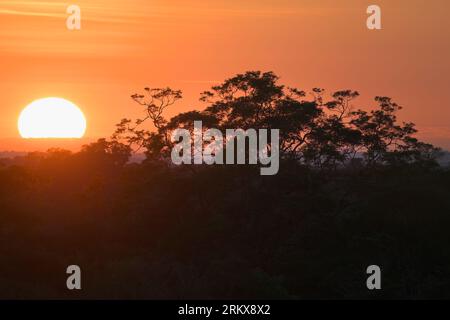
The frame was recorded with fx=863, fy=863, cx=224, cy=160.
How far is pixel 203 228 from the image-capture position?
Answer: 3025 cm

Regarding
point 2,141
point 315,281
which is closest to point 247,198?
point 315,281

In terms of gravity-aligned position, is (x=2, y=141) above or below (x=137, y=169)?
above

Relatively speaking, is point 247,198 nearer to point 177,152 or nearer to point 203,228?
point 203,228

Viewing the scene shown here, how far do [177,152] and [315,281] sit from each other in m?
17.0

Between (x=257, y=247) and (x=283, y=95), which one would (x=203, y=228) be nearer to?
(x=257, y=247)

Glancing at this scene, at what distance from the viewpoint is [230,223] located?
31984 mm

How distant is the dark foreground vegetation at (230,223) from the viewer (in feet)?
76.3

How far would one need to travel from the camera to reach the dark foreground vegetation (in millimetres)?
23266
